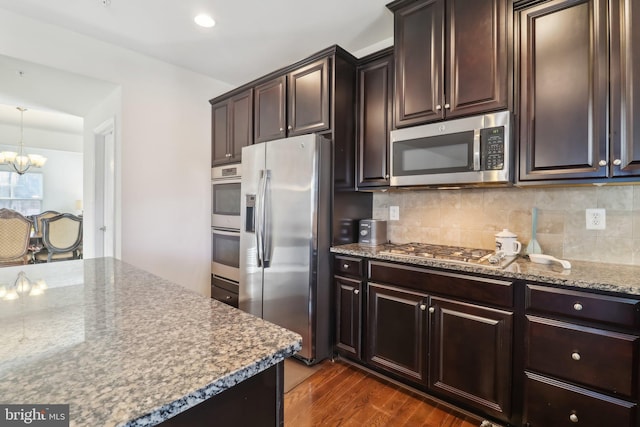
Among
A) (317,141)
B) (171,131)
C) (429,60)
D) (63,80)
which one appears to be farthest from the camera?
(171,131)

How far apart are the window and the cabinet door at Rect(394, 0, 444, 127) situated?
8082mm

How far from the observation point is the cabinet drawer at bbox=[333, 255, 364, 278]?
2201 millimetres

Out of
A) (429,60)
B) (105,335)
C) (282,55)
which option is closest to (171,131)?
(282,55)

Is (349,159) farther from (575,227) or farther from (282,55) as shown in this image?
(575,227)

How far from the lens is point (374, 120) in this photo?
2432mm

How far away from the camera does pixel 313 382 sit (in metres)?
2.11

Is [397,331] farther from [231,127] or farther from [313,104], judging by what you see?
[231,127]

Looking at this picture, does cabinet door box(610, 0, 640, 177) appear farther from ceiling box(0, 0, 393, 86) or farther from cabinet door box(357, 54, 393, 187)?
ceiling box(0, 0, 393, 86)

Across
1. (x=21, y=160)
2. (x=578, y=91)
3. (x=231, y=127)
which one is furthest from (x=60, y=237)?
(x=578, y=91)

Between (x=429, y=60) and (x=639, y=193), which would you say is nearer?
(x=639, y=193)

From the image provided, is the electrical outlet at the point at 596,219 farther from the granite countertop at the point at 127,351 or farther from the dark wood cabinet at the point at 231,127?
the dark wood cabinet at the point at 231,127

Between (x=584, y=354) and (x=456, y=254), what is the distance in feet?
2.54

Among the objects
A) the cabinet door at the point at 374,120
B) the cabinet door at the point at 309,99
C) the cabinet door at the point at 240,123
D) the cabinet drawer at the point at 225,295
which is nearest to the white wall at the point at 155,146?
the cabinet drawer at the point at 225,295

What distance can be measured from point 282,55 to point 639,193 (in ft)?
9.44
